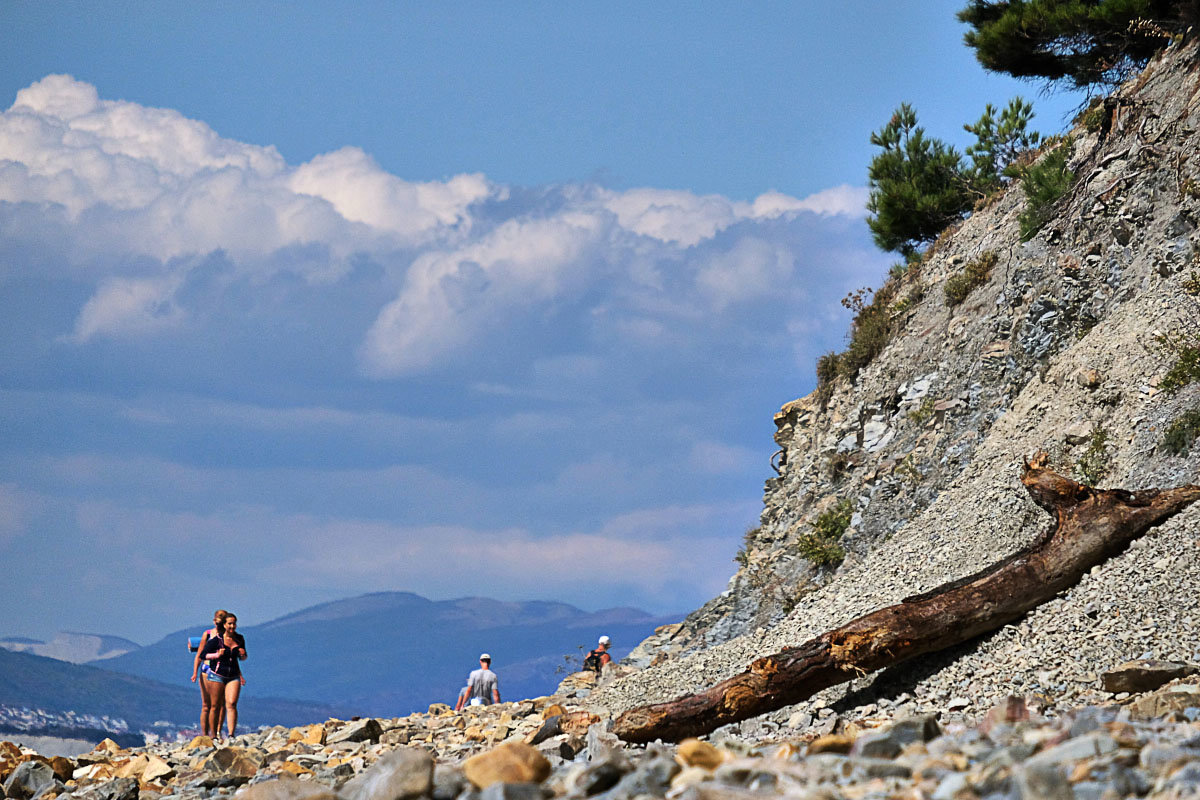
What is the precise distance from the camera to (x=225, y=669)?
13.3 metres

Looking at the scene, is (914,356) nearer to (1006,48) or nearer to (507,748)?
(1006,48)

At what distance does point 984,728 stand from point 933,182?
79.8ft

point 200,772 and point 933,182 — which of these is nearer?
point 200,772

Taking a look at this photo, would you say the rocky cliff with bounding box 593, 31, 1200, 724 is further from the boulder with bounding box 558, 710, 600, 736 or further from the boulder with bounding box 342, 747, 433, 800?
the boulder with bounding box 342, 747, 433, 800

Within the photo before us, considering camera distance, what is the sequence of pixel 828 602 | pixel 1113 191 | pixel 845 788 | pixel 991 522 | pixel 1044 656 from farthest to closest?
pixel 1113 191 → pixel 828 602 → pixel 991 522 → pixel 1044 656 → pixel 845 788

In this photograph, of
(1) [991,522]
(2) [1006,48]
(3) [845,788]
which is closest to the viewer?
(3) [845,788]

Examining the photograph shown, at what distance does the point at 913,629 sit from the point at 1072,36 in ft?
62.2

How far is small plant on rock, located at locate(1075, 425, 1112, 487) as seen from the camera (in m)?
12.4

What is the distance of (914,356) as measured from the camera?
21.4 metres

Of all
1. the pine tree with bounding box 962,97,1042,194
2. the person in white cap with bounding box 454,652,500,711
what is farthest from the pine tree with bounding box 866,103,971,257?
the person in white cap with bounding box 454,652,500,711

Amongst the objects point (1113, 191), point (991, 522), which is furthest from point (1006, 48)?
point (991, 522)

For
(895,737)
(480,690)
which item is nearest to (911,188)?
(480,690)

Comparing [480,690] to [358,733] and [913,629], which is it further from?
[913,629]

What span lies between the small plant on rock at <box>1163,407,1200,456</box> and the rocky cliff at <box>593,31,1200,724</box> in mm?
138
